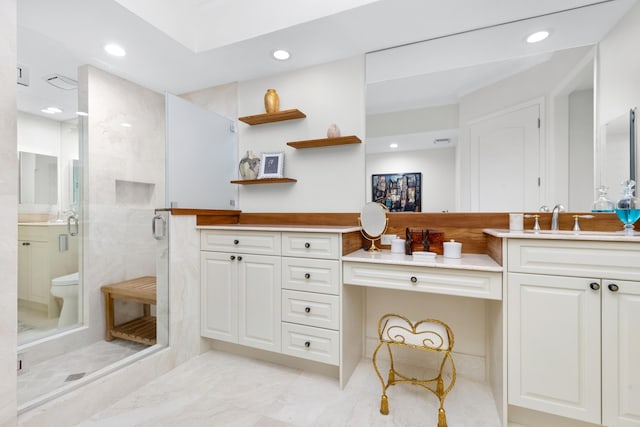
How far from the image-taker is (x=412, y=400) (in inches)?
65.4

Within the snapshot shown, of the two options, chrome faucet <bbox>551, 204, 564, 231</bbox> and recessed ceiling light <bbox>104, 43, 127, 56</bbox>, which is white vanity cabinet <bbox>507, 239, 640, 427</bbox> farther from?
recessed ceiling light <bbox>104, 43, 127, 56</bbox>

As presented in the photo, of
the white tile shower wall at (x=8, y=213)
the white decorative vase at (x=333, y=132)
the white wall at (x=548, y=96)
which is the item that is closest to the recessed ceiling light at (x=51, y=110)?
the white tile shower wall at (x=8, y=213)

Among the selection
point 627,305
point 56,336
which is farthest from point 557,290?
point 56,336

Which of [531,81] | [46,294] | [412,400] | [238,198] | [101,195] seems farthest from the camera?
[238,198]

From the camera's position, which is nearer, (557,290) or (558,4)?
(557,290)

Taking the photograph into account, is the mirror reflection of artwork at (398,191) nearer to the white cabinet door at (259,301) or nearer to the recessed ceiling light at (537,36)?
the white cabinet door at (259,301)

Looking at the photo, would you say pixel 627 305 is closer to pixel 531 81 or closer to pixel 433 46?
pixel 531 81

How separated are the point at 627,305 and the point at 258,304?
6.22ft

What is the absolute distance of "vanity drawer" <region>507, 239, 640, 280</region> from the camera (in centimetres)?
125

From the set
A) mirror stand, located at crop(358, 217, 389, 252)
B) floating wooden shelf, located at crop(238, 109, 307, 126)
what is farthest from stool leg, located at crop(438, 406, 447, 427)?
floating wooden shelf, located at crop(238, 109, 307, 126)

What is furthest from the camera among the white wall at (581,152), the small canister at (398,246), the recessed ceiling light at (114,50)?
the recessed ceiling light at (114,50)

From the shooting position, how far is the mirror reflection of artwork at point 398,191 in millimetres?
2039

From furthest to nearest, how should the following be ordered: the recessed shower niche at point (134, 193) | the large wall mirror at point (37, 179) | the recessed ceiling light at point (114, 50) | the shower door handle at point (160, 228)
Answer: the recessed shower niche at point (134, 193)
the recessed ceiling light at point (114, 50)
the shower door handle at point (160, 228)
the large wall mirror at point (37, 179)

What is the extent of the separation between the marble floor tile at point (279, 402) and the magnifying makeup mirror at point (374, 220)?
880 millimetres
